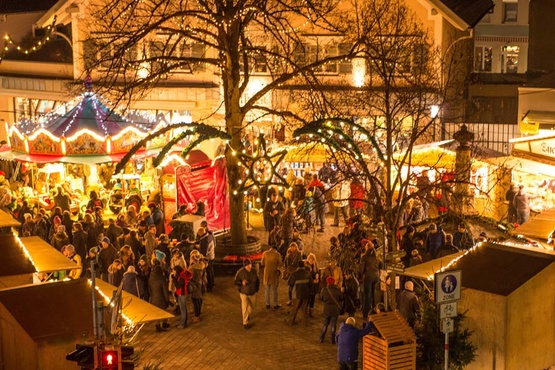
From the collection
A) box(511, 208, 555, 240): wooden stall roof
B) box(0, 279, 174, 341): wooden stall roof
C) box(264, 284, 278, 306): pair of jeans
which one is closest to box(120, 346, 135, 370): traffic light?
box(0, 279, 174, 341): wooden stall roof

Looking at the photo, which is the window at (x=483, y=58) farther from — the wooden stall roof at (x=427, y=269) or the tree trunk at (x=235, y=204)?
the wooden stall roof at (x=427, y=269)

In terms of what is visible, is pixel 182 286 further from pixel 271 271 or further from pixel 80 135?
pixel 80 135

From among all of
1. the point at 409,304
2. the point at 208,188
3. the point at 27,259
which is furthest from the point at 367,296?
the point at 27,259

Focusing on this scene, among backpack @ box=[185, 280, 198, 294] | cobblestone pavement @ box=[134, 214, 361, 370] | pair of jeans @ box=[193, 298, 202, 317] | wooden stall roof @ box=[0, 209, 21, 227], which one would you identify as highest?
wooden stall roof @ box=[0, 209, 21, 227]

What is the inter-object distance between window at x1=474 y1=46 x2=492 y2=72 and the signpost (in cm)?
3622

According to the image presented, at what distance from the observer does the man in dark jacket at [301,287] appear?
1731cm

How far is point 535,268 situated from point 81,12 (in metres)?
23.6

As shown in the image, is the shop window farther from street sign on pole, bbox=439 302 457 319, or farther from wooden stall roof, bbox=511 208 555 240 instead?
street sign on pole, bbox=439 302 457 319

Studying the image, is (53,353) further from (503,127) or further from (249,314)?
(503,127)

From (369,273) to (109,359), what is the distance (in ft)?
27.2

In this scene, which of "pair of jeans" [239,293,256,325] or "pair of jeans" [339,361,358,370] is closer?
"pair of jeans" [339,361,358,370]

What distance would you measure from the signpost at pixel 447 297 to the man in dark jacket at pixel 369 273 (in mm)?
5400

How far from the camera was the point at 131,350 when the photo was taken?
428 inches

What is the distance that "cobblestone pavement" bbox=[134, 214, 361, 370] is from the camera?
624 inches
